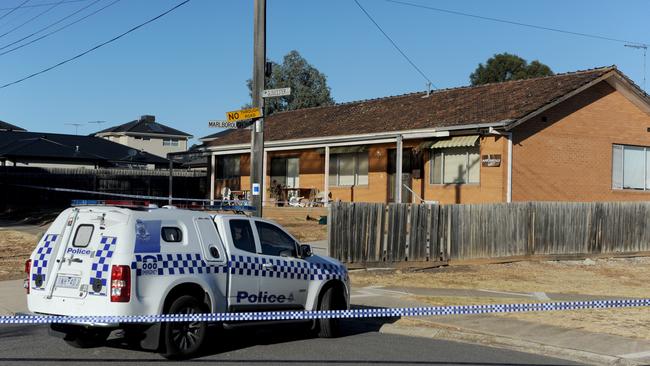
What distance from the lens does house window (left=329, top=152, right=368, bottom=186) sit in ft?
98.7

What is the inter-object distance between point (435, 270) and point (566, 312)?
6.00 m

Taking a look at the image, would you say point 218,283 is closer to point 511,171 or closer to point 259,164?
point 259,164

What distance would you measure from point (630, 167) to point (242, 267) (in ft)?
72.0

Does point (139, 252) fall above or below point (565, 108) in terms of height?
below

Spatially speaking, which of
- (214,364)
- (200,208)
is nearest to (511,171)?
(200,208)

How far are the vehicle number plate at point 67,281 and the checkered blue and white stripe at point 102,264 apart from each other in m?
0.22

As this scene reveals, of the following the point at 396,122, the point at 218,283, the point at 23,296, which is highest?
the point at 396,122

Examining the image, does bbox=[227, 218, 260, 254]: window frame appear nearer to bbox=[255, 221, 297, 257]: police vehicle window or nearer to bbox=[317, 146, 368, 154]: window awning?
bbox=[255, 221, 297, 257]: police vehicle window

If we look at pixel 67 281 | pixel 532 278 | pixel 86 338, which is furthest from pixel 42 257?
pixel 532 278

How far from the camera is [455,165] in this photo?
25.9 m

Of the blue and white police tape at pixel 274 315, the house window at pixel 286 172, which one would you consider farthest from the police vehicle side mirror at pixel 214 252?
the house window at pixel 286 172

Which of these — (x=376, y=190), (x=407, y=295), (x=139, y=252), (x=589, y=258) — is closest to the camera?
(x=139, y=252)

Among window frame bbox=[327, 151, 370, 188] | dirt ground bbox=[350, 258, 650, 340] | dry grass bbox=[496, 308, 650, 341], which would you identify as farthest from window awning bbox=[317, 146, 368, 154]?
dry grass bbox=[496, 308, 650, 341]

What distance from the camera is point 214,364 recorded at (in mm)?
8188
